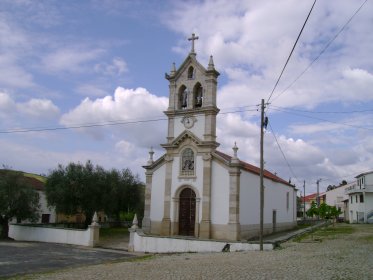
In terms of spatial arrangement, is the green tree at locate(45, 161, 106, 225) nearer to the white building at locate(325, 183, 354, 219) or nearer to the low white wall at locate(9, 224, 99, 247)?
the low white wall at locate(9, 224, 99, 247)

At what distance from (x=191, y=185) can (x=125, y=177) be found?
40.3ft

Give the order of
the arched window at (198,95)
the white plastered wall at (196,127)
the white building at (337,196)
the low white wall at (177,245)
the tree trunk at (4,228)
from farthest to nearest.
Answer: the white building at (337,196) → the tree trunk at (4,228) → the arched window at (198,95) → the white plastered wall at (196,127) → the low white wall at (177,245)

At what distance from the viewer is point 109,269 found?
51.3 ft

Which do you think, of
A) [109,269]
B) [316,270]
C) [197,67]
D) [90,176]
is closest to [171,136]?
[197,67]

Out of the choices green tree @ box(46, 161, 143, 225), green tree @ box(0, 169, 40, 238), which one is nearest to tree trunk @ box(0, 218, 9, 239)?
green tree @ box(0, 169, 40, 238)

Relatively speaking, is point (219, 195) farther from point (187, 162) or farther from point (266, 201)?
point (266, 201)

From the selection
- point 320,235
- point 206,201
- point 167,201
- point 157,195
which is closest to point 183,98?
point 157,195

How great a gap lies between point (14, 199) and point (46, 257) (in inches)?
457

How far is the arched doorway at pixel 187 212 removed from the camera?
2809 centimetres

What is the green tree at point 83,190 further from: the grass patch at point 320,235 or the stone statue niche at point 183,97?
the grass patch at point 320,235

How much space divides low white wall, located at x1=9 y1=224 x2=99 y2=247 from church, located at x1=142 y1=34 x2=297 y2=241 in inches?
167

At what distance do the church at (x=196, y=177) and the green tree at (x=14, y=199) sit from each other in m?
9.40

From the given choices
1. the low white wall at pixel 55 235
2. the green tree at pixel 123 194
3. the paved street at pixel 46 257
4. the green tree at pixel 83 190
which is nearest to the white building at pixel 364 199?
the green tree at pixel 123 194

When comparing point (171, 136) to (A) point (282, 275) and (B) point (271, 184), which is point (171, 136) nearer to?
A: (B) point (271, 184)
